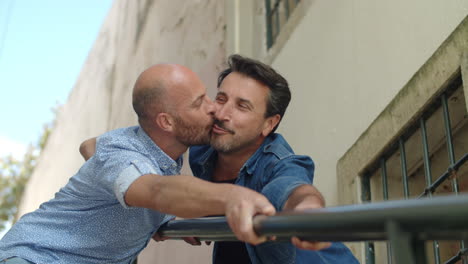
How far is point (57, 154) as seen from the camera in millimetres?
12797

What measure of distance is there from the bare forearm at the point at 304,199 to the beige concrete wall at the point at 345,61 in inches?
47.2

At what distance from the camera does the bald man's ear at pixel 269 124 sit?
3096 millimetres

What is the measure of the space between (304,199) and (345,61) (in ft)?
6.80

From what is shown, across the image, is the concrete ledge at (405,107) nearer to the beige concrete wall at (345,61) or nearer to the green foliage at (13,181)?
the beige concrete wall at (345,61)

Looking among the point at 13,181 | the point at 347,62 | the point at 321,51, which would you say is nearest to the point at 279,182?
the point at 347,62

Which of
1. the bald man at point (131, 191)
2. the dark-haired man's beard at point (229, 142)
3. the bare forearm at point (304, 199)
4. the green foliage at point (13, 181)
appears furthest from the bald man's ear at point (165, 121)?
the green foliage at point (13, 181)

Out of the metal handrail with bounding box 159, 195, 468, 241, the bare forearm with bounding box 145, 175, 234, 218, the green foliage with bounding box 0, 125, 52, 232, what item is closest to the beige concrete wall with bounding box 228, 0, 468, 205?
the bare forearm with bounding box 145, 175, 234, 218

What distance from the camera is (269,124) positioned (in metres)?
3.12

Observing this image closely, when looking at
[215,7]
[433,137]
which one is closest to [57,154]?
[215,7]

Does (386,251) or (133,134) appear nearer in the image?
(133,134)

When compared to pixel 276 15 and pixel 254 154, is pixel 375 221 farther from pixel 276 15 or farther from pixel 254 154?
pixel 276 15

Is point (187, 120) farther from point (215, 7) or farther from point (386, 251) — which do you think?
point (215, 7)

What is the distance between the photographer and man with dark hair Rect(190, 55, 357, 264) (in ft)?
7.40

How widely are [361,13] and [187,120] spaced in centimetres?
152
